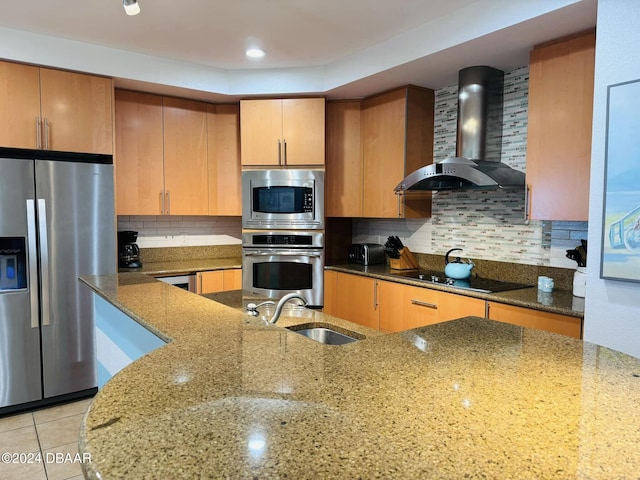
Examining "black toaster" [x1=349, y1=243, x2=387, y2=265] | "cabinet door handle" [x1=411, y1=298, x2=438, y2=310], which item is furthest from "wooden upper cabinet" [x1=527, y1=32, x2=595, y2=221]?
"black toaster" [x1=349, y1=243, x2=387, y2=265]

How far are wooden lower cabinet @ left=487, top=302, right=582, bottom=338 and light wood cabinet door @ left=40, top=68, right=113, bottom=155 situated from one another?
288 centimetres

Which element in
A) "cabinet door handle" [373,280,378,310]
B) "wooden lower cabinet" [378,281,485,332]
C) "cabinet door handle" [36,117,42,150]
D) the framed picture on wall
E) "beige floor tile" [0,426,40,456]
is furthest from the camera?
"cabinet door handle" [373,280,378,310]

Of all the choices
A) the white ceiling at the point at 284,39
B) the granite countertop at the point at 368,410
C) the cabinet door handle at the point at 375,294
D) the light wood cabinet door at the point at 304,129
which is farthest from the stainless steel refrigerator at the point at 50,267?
the granite countertop at the point at 368,410

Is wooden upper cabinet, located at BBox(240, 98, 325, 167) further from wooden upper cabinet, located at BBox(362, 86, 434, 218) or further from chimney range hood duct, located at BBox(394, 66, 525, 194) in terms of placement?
chimney range hood duct, located at BBox(394, 66, 525, 194)

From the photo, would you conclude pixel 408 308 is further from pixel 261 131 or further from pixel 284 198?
pixel 261 131

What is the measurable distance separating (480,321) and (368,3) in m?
1.84

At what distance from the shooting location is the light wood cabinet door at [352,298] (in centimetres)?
A: 341

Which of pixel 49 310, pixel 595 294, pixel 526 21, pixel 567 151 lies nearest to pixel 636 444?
pixel 595 294

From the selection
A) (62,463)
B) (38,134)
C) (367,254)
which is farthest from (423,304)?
(38,134)

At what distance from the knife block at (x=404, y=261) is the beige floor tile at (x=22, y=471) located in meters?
2.69

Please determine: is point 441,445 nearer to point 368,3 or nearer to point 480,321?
point 480,321

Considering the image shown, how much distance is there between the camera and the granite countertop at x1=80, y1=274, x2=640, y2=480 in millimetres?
647

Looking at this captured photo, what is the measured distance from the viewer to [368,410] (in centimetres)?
82

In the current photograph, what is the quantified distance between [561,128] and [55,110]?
10.6ft
